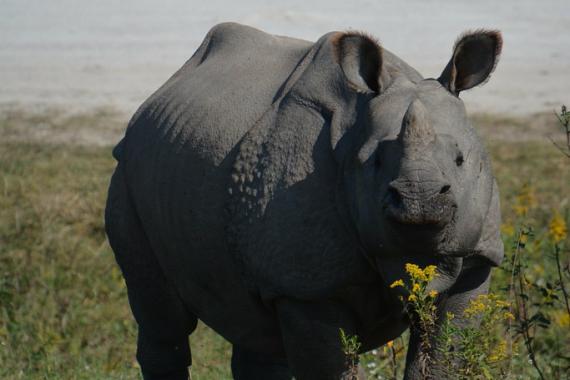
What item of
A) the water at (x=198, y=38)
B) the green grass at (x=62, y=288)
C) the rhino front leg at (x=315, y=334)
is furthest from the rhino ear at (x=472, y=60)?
the water at (x=198, y=38)

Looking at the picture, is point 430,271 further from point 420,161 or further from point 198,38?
point 198,38

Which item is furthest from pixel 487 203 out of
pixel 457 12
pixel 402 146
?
pixel 457 12

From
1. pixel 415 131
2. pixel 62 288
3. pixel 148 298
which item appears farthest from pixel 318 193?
pixel 62 288

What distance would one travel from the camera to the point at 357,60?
4980 millimetres

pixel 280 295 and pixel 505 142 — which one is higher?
pixel 280 295

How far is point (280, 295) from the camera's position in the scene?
5.13 meters

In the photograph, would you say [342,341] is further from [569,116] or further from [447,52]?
[447,52]

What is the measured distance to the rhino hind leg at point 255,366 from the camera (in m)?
6.74

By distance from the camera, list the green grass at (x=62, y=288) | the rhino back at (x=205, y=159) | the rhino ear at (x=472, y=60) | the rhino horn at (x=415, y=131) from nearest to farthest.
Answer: the rhino horn at (x=415, y=131)
the rhino ear at (x=472, y=60)
the rhino back at (x=205, y=159)
the green grass at (x=62, y=288)

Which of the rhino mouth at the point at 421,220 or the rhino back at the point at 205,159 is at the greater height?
the rhino mouth at the point at 421,220

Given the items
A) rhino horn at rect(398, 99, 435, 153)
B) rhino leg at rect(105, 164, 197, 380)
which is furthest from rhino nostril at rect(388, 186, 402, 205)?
rhino leg at rect(105, 164, 197, 380)

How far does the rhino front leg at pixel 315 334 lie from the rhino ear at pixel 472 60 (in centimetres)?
93

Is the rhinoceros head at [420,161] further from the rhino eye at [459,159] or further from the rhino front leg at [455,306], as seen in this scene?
the rhino front leg at [455,306]

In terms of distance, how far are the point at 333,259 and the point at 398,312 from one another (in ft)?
1.27
